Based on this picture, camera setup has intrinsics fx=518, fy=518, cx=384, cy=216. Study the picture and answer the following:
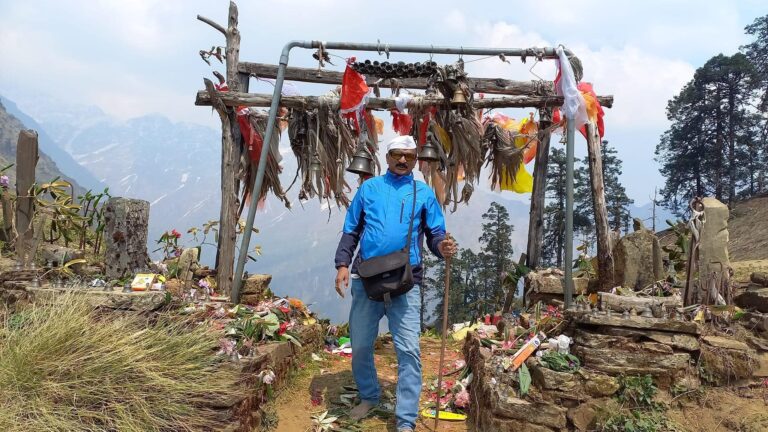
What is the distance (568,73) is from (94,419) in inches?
224

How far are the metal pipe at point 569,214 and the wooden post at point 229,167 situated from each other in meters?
3.87

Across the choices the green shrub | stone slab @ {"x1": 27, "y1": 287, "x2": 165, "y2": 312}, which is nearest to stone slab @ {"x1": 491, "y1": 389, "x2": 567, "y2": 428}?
the green shrub

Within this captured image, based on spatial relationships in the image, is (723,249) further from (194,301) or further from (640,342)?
(194,301)

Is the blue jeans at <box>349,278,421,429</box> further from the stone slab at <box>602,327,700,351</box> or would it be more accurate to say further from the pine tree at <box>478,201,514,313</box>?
the pine tree at <box>478,201,514,313</box>

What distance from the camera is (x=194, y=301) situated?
526 cm

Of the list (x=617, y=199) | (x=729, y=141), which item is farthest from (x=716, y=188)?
(x=617, y=199)

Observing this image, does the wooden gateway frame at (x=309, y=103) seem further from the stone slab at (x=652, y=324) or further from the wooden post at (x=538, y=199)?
the stone slab at (x=652, y=324)

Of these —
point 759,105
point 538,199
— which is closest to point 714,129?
point 759,105

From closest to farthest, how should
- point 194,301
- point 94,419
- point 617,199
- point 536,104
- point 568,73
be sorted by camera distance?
point 94,419 → point 194,301 → point 568,73 → point 536,104 → point 617,199

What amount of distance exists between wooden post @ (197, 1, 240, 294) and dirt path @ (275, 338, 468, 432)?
1.60 meters

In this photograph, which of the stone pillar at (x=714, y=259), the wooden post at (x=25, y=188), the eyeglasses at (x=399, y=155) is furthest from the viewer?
the wooden post at (x=25, y=188)

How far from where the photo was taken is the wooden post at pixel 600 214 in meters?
5.95

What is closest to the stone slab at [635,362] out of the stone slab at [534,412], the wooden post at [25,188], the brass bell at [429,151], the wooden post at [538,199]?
the stone slab at [534,412]

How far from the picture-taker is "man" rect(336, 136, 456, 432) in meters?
3.83
